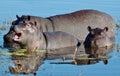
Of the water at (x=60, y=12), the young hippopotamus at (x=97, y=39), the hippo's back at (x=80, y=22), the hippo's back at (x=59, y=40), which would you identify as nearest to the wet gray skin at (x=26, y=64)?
the water at (x=60, y=12)

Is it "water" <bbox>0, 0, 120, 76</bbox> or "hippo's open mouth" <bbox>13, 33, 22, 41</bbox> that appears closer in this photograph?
"water" <bbox>0, 0, 120, 76</bbox>

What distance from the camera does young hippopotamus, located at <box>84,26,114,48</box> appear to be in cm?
1409

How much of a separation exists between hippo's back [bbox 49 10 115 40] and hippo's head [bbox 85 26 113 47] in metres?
1.08

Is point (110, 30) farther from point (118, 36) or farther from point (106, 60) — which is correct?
point (106, 60)

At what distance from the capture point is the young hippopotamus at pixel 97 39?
555 inches

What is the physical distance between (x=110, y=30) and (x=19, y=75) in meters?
6.33

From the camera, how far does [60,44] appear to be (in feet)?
45.2

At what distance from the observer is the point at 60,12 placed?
728 inches

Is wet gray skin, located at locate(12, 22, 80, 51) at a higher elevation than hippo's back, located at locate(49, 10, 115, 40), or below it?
below

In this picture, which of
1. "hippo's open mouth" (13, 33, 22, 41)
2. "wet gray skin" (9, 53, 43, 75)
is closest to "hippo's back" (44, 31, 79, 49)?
"hippo's open mouth" (13, 33, 22, 41)

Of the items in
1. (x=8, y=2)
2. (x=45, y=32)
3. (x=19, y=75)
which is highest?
(x=8, y=2)

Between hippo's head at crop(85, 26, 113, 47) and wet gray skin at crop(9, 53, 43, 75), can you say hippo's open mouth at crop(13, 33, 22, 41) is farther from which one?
hippo's head at crop(85, 26, 113, 47)

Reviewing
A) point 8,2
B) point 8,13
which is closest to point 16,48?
point 8,13

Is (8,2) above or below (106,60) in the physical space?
above
